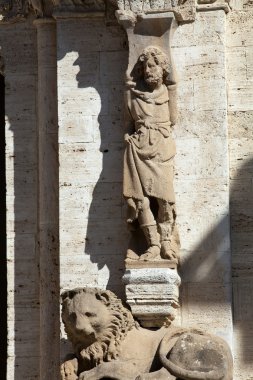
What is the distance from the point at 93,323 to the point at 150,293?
20.6 inches

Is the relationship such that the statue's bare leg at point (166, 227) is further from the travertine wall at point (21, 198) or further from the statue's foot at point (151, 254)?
the travertine wall at point (21, 198)

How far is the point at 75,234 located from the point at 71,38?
143cm

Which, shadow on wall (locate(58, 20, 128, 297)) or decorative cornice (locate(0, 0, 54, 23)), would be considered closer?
shadow on wall (locate(58, 20, 128, 297))

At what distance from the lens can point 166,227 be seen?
563 inches

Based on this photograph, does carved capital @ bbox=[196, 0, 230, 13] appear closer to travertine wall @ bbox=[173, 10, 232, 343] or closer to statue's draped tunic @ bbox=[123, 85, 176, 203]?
travertine wall @ bbox=[173, 10, 232, 343]

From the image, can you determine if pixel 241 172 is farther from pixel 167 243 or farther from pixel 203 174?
pixel 167 243

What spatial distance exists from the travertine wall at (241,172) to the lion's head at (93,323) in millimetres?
943

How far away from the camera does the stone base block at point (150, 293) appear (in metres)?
14.1

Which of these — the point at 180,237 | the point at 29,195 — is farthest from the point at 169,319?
the point at 29,195

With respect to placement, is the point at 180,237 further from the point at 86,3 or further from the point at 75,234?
the point at 86,3

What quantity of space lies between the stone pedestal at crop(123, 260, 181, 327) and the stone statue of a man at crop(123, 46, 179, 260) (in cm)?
15

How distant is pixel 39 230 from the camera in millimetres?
14906

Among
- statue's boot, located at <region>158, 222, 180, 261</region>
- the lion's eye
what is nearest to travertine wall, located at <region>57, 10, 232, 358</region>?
statue's boot, located at <region>158, 222, 180, 261</region>

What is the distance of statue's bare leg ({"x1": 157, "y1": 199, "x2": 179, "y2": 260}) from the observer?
14.2 meters
